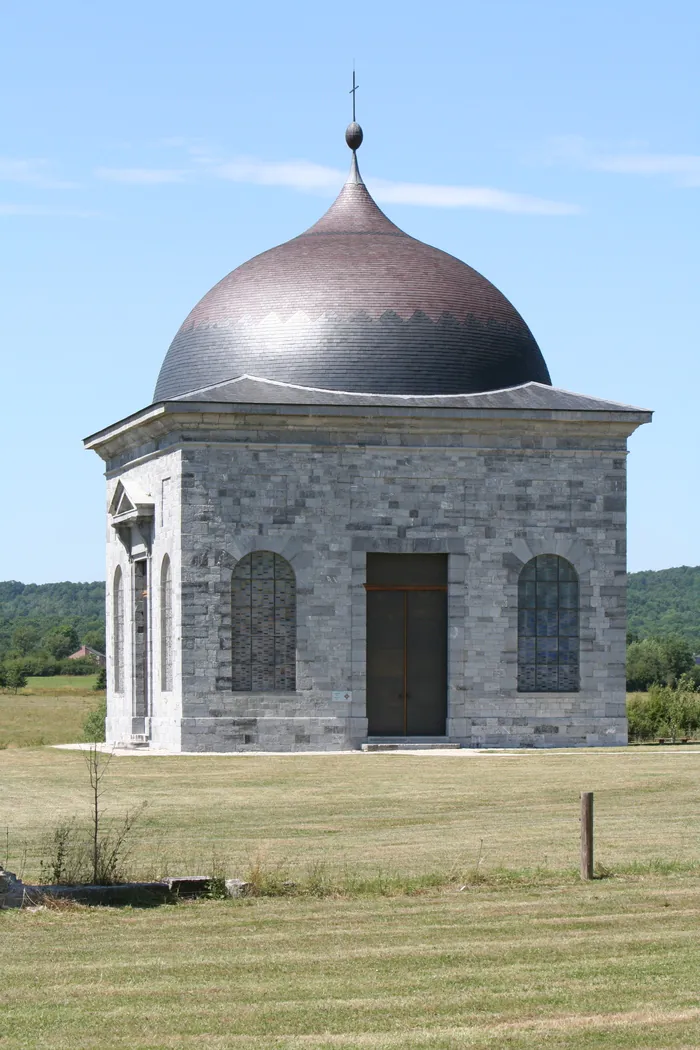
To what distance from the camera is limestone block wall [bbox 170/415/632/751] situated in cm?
3509

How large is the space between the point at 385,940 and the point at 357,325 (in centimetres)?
2465

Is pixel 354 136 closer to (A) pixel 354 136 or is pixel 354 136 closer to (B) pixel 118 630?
(A) pixel 354 136

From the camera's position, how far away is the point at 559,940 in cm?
1354

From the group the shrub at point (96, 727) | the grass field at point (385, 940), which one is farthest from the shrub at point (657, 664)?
the grass field at point (385, 940)

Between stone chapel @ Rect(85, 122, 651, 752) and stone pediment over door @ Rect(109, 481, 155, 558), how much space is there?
0.37ft

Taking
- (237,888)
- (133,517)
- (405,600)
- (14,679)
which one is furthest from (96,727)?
(14,679)

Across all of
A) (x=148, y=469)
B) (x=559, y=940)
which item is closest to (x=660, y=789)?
(x=559, y=940)

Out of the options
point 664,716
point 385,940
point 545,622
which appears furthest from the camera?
point 664,716

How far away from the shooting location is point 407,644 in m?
36.4

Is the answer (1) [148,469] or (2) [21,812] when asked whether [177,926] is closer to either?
(2) [21,812]

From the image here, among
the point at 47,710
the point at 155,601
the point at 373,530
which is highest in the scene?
the point at 373,530

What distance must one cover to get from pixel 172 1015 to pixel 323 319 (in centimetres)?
2706

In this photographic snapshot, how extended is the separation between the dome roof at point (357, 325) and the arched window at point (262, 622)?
4.15 meters

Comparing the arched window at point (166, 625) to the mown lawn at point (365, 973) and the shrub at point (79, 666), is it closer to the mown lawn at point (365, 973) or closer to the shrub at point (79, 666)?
the mown lawn at point (365, 973)
